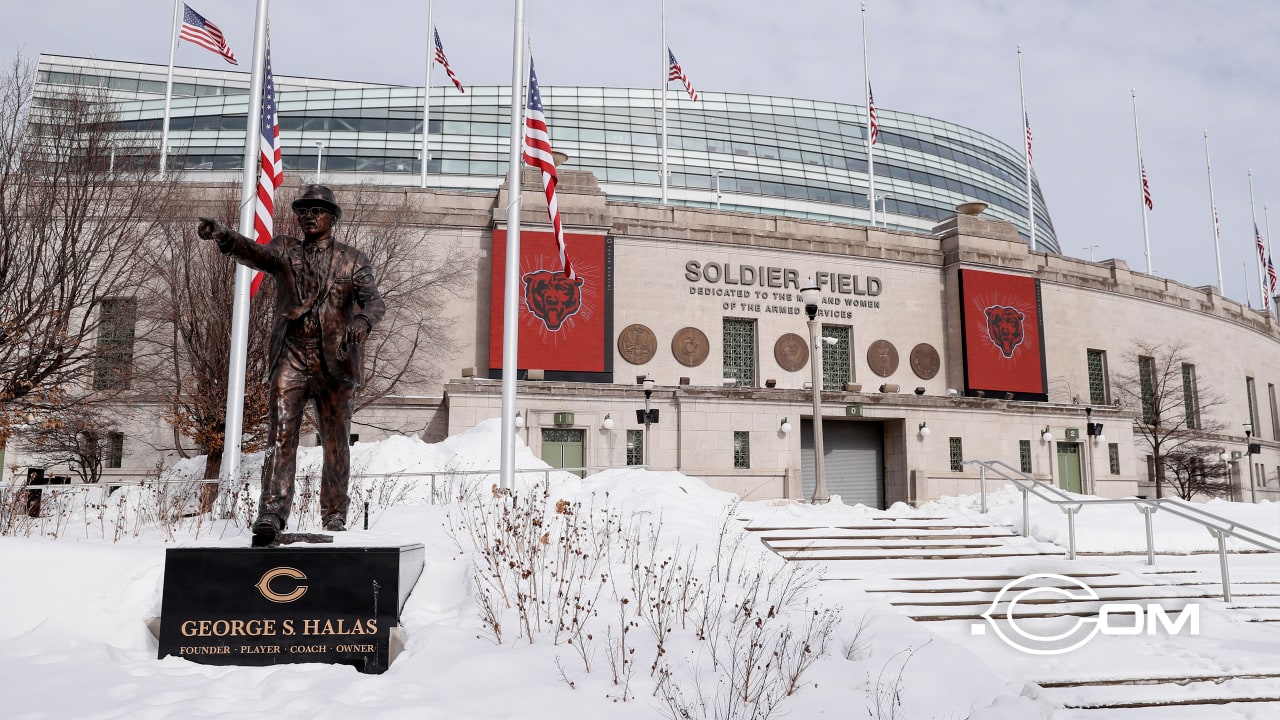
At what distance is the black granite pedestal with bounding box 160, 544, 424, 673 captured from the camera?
5.98 meters

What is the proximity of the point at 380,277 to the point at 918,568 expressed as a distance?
18645 mm

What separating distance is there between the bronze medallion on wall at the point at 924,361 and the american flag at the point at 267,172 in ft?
86.1

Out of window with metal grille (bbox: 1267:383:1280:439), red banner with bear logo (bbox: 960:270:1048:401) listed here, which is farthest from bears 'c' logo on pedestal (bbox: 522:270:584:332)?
window with metal grille (bbox: 1267:383:1280:439)

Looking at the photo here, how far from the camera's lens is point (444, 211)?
30.4 m

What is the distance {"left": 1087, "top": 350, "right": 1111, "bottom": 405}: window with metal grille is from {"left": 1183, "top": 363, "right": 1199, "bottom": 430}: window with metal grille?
6484mm

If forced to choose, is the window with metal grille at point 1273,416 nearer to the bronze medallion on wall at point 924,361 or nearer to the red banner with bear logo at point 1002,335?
the red banner with bear logo at point 1002,335

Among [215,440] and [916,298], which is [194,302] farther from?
[916,298]

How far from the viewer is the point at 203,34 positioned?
2259 cm

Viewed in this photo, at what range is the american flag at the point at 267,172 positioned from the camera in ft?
44.5

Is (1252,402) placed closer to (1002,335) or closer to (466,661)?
(1002,335)

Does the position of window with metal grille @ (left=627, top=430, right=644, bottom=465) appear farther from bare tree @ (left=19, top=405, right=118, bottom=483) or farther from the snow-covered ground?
the snow-covered ground

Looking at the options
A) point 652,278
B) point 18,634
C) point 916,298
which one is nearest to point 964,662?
point 18,634

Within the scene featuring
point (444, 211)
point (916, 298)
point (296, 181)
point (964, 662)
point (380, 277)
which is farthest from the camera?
point (916, 298)

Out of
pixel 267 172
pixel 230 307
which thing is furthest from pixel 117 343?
pixel 267 172
